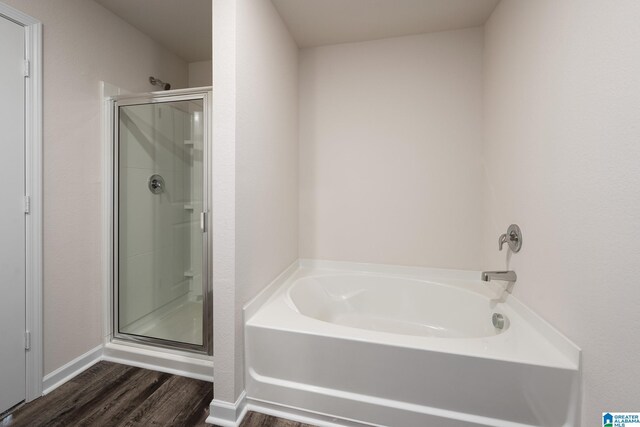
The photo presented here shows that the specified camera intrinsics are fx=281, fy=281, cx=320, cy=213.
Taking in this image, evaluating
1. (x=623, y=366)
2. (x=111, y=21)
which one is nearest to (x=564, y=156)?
(x=623, y=366)

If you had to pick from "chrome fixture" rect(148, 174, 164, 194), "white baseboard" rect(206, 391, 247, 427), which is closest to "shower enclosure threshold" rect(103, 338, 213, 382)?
"white baseboard" rect(206, 391, 247, 427)

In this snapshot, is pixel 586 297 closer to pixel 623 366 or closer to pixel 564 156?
pixel 623 366

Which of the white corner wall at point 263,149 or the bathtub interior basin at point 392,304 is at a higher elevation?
the white corner wall at point 263,149

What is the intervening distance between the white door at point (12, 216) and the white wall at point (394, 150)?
1719 mm

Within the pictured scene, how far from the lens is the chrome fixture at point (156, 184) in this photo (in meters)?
2.16

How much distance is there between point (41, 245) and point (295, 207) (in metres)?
1.60

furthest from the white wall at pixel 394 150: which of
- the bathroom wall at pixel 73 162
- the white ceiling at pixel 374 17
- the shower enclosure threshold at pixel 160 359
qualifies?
the bathroom wall at pixel 73 162

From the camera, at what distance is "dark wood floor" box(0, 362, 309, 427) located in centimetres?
140

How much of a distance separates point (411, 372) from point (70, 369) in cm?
201

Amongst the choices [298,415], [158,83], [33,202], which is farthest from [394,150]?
[33,202]

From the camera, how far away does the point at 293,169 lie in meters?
2.32

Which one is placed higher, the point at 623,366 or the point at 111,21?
the point at 111,21

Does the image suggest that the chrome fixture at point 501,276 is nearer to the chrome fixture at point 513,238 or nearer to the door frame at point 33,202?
the chrome fixture at point 513,238

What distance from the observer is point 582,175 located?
111 cm
